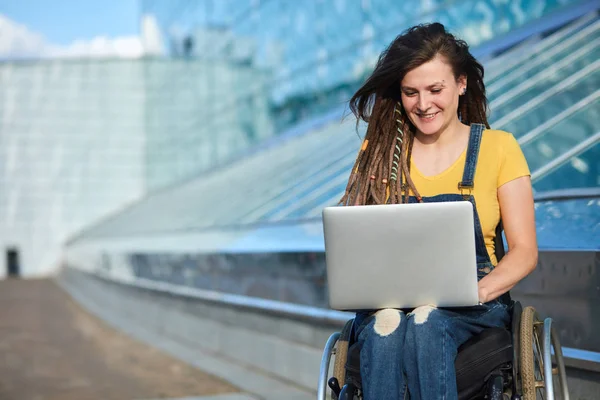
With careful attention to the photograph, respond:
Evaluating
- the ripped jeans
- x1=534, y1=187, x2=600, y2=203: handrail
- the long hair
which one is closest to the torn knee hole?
the ripped jeans

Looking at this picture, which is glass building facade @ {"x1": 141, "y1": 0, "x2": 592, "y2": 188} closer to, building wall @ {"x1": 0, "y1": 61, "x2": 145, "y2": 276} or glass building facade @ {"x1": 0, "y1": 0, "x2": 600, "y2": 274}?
glass building facade @ {"x1": 0, "y1": 0, "x2": 600, "y2": 274}

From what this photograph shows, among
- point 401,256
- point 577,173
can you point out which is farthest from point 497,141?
point 577,173

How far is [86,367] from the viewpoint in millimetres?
8375

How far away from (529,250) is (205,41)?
24179 millimetres

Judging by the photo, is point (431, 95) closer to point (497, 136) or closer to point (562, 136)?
point (497, 136)

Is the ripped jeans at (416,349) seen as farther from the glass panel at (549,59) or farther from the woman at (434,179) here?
the glass panel at (549,59)

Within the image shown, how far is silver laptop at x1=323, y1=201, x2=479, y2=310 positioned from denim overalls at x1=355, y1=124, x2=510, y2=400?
0.17 ft

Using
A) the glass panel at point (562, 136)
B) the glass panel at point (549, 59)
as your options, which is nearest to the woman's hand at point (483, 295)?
the glass panel at point (562, 136)

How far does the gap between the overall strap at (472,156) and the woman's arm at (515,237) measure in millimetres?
96

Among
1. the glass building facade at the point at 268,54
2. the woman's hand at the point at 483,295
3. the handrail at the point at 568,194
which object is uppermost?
the glass building facade at the point at 268,54

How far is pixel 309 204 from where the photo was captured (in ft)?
27.2

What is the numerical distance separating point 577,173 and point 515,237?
2.72 m

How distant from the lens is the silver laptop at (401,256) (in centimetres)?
259

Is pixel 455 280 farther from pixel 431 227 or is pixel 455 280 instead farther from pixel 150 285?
pixel 150 285
